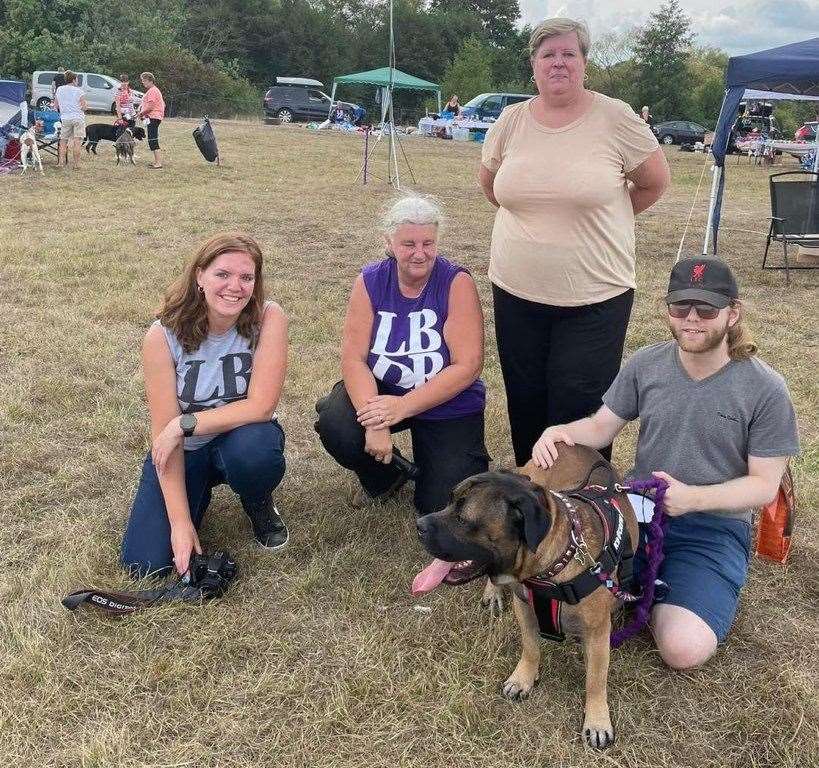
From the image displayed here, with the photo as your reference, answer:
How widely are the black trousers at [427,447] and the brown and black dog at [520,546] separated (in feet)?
3.38

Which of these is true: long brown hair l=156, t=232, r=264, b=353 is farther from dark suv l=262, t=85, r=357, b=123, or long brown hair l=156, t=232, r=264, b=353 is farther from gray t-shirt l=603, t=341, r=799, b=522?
dark suv l=262, t=85, r=357, b=123

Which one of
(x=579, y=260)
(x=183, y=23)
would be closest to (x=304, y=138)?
(x=579, y=260)

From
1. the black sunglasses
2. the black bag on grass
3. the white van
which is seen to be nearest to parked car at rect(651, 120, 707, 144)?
the white van

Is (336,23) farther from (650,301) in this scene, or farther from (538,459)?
(538,459)

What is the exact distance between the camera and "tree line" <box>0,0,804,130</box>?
36.4 meters

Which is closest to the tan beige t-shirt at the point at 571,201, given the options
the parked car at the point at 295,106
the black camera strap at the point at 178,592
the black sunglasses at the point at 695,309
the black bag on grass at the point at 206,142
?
the black sunglasses at the point at 695,309

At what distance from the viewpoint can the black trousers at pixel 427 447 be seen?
3.21 m

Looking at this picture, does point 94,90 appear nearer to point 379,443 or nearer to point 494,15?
point 379,443

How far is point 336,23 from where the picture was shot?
53312mm

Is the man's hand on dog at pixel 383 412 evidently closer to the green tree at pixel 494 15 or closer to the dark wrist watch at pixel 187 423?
the dark wrist watch at pixel 187 423

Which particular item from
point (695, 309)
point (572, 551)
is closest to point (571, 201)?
point (695, 309)

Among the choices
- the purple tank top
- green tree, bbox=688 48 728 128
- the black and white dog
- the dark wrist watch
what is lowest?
the dark wrist watch

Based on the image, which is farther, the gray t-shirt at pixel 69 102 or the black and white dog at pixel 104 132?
the black and white dog at pixel 104 132

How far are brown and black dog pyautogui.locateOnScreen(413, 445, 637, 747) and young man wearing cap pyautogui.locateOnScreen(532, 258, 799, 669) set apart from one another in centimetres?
36
